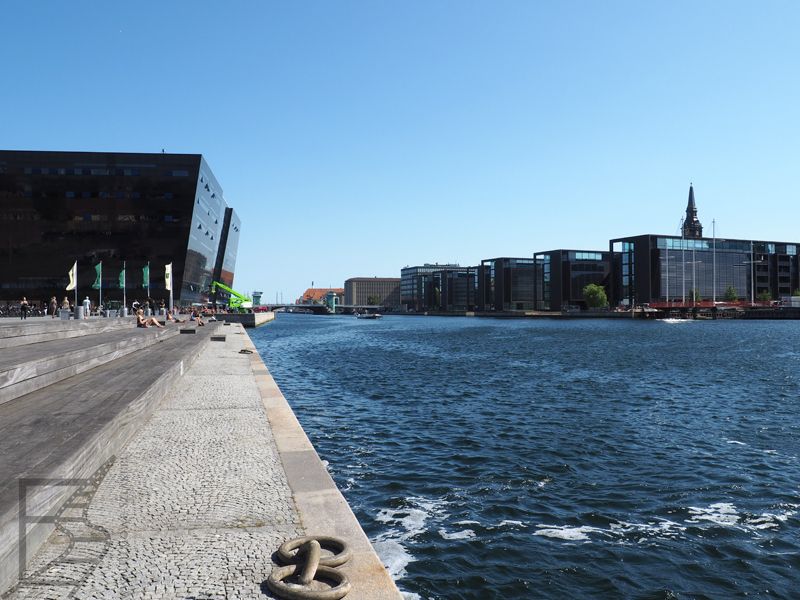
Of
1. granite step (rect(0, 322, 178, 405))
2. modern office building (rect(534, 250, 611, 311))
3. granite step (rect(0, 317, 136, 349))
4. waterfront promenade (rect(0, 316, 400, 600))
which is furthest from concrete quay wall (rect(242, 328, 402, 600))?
modern office building (rect(534, 250, 611, 311))

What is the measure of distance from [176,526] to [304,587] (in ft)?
6.83

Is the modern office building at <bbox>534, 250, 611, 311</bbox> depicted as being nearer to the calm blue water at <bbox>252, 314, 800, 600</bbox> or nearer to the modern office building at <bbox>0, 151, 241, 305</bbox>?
the modern office building at <bbox>0, 151, 241, 305</bbox>

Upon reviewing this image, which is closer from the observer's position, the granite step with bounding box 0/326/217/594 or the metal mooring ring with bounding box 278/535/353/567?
the granite step with bounding box 0/326/217/594

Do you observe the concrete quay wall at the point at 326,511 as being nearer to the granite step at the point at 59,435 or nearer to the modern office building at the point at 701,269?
the granite step at the point at 59,435

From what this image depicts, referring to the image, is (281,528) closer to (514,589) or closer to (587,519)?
(514,589)

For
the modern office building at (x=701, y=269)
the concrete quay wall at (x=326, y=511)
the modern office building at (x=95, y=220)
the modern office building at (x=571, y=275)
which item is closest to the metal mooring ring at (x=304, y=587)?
the concrete quay wall at (x=326, y=511)

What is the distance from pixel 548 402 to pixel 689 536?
482 inches

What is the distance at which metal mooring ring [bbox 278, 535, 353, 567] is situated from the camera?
16.7 ft

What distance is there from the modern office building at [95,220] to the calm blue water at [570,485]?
248 feet

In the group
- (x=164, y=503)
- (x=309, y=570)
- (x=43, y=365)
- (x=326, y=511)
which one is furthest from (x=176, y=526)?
(x=43, y=365)

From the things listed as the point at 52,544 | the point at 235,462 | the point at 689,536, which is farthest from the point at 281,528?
the point at 689,536

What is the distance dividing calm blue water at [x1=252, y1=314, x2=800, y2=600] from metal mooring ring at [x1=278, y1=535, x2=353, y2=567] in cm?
168

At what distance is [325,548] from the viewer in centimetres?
550

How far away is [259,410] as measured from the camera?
13.4 metres
